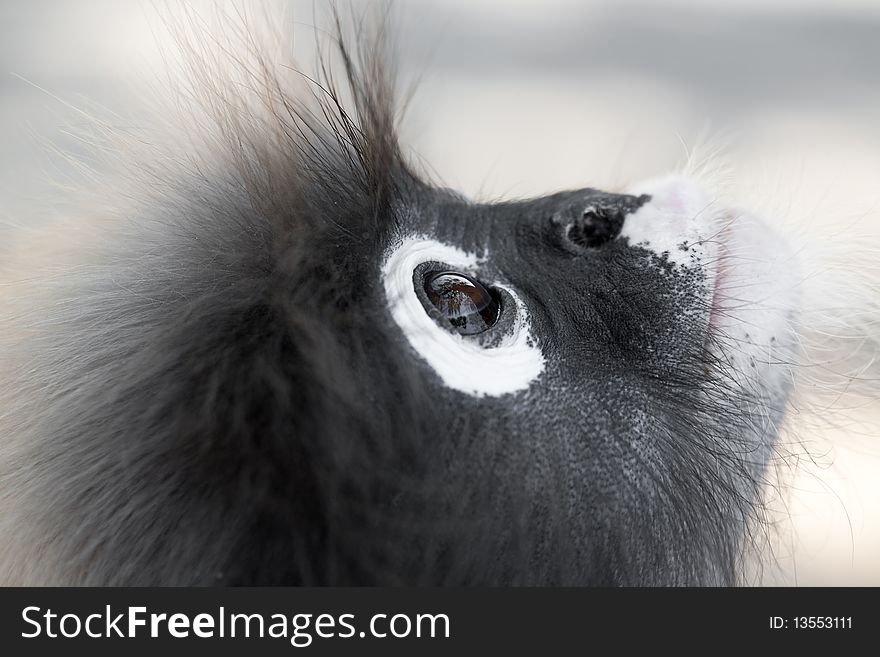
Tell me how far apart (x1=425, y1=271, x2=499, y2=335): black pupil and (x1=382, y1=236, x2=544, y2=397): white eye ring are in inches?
0.7

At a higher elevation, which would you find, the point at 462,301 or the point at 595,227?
the point at 595,227

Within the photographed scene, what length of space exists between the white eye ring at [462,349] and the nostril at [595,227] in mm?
119

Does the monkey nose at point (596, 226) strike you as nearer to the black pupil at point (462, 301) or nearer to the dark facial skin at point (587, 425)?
the dark facial skin at point (587, 425)

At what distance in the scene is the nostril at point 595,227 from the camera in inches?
40.3

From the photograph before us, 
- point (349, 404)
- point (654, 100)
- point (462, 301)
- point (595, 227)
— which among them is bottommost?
point (349, 404)

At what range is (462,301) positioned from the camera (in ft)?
3.06

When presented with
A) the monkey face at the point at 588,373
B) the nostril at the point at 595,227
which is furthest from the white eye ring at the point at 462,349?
the nostril at the point at 595,227

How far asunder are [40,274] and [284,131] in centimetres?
31

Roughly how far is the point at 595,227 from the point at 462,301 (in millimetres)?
187

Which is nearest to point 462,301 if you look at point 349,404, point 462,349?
point 462,349

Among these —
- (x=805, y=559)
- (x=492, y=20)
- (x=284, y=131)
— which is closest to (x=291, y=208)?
(x=284, y=131)

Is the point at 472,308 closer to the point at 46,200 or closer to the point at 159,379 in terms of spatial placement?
the point at 159,379

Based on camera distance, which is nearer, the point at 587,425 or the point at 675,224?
the point at 587,425

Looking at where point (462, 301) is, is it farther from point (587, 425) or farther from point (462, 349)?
point (587, 425)
